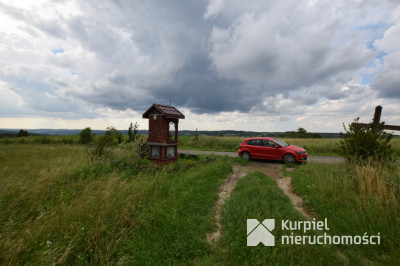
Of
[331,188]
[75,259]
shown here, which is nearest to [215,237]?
[75,259]

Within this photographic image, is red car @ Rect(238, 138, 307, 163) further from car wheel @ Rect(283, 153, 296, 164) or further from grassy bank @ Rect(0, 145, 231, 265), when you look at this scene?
grassy bank @ Rect(0, 145, 231, 265)

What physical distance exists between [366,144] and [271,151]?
16.2 ft

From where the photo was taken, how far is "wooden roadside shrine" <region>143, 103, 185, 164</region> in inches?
392

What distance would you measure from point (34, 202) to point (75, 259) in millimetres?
2434

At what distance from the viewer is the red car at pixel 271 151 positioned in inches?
418

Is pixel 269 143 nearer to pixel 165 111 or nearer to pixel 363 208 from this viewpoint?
pixel 165 111

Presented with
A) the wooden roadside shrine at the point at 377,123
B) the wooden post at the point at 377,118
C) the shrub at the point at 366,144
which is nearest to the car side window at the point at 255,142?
the shrub at the point at 366,144

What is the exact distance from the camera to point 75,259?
2643 millimetres

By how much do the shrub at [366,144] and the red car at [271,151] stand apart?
128 inches

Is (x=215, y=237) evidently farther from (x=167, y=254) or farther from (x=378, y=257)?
(x=378, y=257)

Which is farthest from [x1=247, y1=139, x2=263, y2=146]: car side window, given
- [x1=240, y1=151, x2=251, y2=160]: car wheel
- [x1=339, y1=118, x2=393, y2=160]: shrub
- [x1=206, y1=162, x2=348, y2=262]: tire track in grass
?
[x1=339, y1=118, x2=393, y2=160]: shrub

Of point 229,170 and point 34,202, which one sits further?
point 229,170

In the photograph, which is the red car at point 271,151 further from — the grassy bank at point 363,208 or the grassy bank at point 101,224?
the grassy bank at point 101,224

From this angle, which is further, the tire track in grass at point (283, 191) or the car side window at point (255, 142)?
the car side window at point (255, 142)
